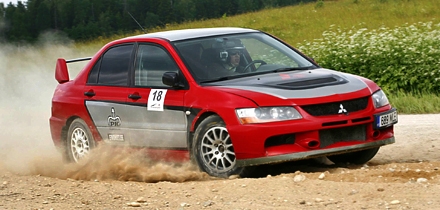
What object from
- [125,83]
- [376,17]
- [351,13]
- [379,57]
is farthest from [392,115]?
[351,13]

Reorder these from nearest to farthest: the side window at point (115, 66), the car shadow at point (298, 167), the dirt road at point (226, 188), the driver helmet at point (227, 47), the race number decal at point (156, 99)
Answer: the dirt road at point (226, 188)
the car shadow at point (298, 167)
the race number decal at point (156, 99)
the driver helmet at point (227, 47)
the side window at point (115, 66)

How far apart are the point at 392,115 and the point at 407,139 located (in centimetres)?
238

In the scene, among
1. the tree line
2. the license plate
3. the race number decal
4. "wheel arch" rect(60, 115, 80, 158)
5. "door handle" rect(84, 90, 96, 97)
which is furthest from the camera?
the tree line

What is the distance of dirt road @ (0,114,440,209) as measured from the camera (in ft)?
21.4

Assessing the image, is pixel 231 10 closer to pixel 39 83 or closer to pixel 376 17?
pixel 376 17

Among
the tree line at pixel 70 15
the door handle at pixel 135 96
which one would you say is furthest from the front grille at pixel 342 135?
the tree line at pixel 70 15

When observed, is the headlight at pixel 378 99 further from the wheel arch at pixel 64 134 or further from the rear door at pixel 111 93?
the wheel arch at pixel 64 134

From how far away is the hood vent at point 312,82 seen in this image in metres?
8.12

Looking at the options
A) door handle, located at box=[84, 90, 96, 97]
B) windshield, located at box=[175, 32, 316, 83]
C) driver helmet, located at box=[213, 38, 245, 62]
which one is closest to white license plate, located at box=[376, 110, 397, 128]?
windshield, located at box=[175, 32, 316, 83]

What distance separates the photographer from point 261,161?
314 inches

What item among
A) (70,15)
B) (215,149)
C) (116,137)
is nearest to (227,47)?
(215,149)

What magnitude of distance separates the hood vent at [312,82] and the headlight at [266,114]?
0.29 metres

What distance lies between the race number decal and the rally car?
1 cm

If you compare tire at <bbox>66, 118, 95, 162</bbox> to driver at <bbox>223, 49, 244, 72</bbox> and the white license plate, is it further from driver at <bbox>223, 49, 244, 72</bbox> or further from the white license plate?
the white license plate
